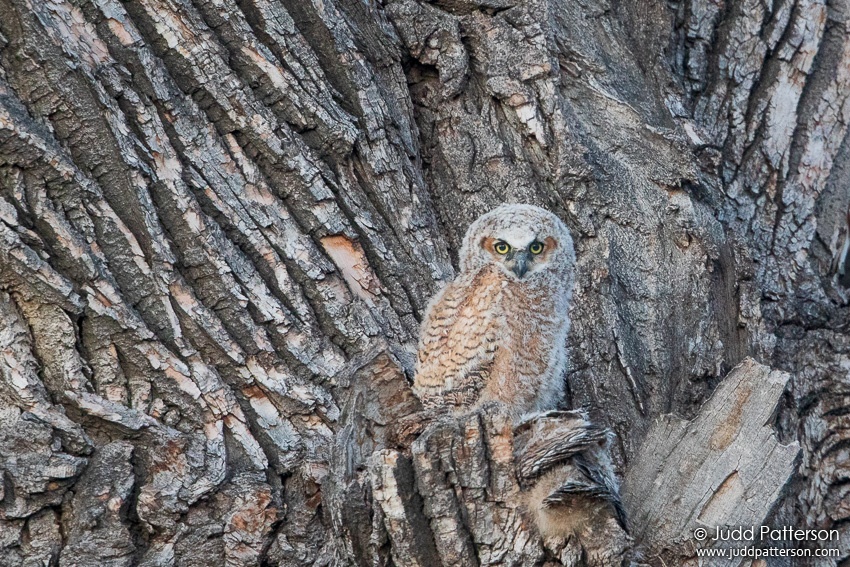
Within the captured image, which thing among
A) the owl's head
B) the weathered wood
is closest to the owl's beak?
the owl's head

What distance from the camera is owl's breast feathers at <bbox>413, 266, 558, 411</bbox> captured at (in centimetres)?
365

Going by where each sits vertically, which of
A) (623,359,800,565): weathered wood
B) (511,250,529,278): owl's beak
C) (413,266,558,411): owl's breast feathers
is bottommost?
(623,359,800,565): weathered wood

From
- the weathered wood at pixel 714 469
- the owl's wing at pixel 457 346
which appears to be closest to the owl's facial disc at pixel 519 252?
the owl's wing at pixel 457 346

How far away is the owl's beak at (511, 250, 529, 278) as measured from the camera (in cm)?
392

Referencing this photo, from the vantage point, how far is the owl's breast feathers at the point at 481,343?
12.0ft

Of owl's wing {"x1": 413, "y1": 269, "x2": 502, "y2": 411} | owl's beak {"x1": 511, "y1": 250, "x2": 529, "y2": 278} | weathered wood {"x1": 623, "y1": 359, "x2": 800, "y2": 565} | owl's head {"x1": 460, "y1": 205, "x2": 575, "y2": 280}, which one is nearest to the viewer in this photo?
weathered wood {"x1": 623, "y1": 359, "x2": 800, "y2": 565}

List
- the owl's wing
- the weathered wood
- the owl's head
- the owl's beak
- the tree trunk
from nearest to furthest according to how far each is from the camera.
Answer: the weathered wood, the tree trunk, the owl's wing, the owl's head, the owl's beak

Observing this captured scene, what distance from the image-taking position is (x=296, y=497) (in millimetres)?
3242

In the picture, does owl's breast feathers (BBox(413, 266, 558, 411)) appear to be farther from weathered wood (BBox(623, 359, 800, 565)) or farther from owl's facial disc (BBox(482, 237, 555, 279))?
weathered wood (BBox(623, 359, 800, 565))

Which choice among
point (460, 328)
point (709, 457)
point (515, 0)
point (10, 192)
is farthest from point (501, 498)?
point (515, 0)

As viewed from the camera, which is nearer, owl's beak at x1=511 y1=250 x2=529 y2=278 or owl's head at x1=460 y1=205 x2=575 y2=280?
owl's head at x1=460 y1=205 x2=575 y2=280

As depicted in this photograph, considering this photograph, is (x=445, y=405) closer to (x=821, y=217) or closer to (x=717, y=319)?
(x=717, y=319)

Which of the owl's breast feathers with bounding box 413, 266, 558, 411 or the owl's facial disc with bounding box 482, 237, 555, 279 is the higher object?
the owl's facial disc with bounding box 482, 237, 555, 279

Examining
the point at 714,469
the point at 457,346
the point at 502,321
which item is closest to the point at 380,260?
the point at 457,346
